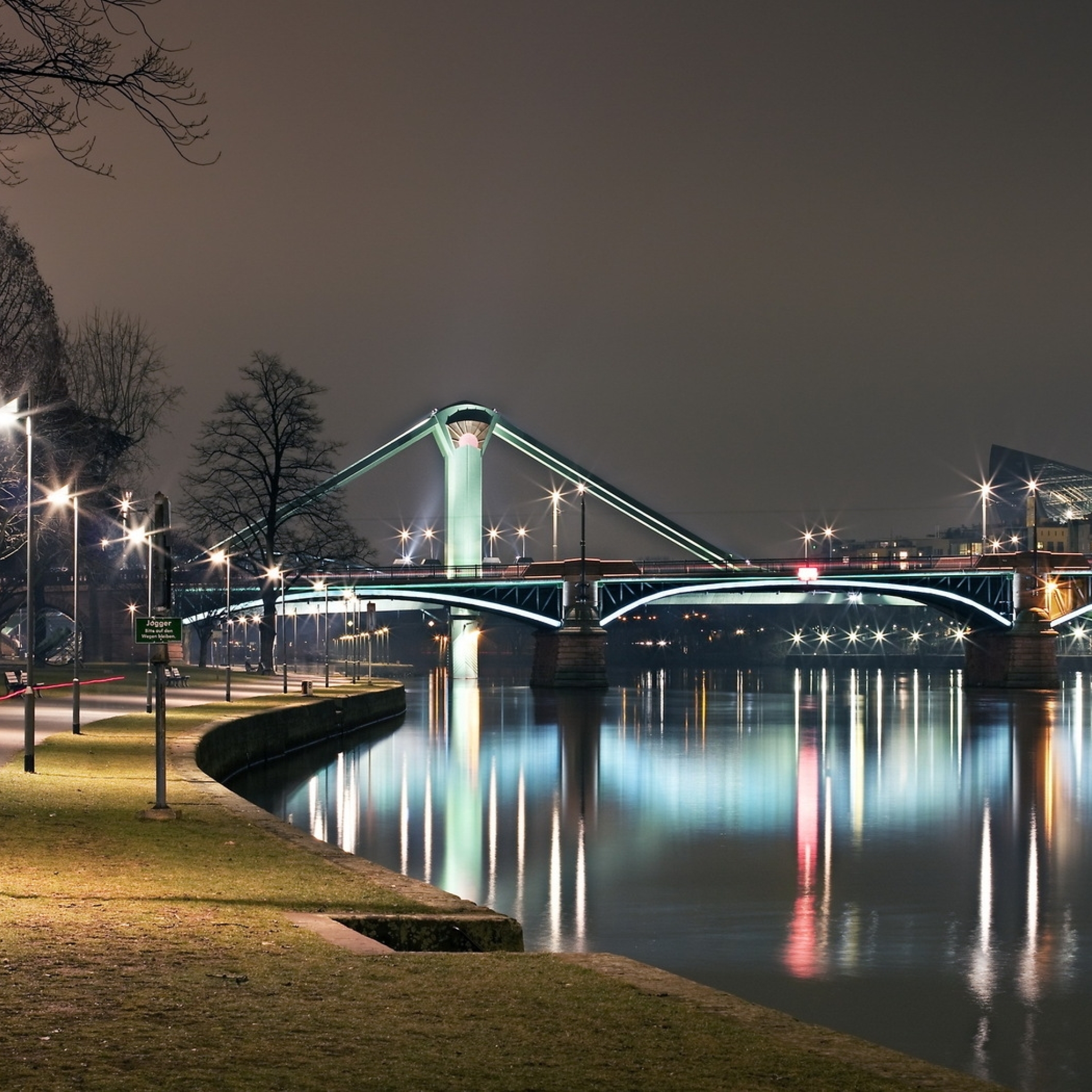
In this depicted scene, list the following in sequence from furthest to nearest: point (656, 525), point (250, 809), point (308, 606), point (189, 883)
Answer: point (656, 525), point (308, 606), point (250, 809), point (189, 883)

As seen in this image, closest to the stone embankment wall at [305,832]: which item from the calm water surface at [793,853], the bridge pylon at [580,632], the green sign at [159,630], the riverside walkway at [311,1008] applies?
the riverside walkway at [311,1008]

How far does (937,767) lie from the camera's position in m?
46.7

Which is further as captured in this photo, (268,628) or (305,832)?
(268,628)

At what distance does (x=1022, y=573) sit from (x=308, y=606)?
41.8 meters

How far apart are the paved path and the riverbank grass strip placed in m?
11.2

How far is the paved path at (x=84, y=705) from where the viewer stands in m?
28.4

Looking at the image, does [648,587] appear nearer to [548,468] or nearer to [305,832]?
[548,468]

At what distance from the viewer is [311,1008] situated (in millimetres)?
9133

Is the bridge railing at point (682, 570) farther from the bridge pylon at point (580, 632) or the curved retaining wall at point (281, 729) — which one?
the curved retaining wall at point (281, 729)

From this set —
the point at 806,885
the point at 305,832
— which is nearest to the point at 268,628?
the point at 806,885

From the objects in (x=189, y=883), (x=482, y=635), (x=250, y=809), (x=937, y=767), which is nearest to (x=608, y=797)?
(x=937, y=767)

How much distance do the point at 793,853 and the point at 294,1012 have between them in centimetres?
2015

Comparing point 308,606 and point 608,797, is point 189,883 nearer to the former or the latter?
point 608,797

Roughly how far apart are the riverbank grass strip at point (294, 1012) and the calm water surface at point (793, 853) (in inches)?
171
